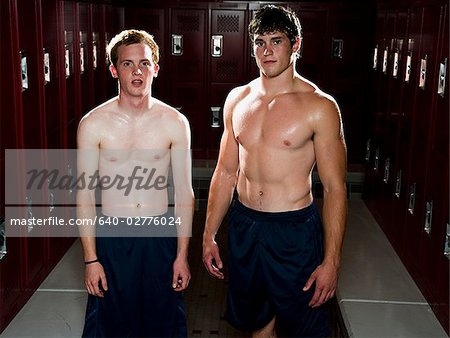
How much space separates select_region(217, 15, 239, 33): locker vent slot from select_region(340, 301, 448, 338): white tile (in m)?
3.35

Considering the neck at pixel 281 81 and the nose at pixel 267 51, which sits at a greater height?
the nose at pixel 267 51

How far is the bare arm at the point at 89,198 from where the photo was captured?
8.56ft

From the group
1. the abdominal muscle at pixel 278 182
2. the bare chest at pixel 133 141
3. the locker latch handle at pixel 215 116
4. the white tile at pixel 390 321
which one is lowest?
the white tile at pixel 390 321

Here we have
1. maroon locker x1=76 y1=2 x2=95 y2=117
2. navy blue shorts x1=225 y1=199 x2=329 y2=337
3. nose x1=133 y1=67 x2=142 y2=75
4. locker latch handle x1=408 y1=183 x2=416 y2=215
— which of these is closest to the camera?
nose x1=133 y1=67 x2=142 y2=75

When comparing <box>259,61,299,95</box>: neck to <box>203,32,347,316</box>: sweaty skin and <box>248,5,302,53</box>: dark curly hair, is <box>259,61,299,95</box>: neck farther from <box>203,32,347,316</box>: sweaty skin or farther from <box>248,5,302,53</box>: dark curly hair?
<box>248,5,302,53</box>: dark curly hair

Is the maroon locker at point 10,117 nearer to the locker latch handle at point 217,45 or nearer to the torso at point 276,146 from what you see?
the torso at point 276,146

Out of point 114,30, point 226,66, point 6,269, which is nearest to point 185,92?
point 226,66

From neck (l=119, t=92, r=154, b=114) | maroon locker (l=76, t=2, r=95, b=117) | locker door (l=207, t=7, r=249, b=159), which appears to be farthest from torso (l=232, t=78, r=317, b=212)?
locker door (l=207, t=7, r=249, b=159)

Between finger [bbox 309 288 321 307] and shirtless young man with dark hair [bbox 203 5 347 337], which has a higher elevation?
shirtless young man with dark hair [bbox 203 5 347 337]

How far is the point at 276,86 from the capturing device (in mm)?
2854

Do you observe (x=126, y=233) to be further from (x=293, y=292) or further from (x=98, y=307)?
(x=293, y=292)

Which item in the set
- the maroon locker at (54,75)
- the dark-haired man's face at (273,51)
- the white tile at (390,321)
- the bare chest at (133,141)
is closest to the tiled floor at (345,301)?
the white tile at (390,321)

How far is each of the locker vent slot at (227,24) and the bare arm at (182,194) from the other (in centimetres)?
383

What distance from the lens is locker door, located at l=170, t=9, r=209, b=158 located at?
637 cm
